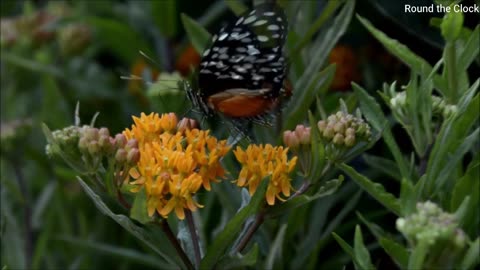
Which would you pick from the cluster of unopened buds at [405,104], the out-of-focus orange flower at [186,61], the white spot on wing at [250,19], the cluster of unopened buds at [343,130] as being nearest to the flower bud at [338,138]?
the cluster of unopened buds at [343,130]

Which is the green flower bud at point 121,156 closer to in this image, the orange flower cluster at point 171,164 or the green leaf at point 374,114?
the orange flower cluster at point 171,164

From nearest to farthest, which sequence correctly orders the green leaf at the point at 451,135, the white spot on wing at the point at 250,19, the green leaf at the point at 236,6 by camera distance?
the green leaf at the point at 451,135
the white spot on wing at the point at 250,19
the green leaf at the point at 236,6

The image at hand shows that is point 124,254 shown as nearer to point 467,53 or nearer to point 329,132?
point 329,132

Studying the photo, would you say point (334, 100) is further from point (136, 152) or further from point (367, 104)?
point (136, 152)

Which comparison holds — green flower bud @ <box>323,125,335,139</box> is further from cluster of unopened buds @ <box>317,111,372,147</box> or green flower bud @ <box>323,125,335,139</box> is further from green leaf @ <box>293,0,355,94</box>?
green leaf @ <box>293,0,355,94</box>

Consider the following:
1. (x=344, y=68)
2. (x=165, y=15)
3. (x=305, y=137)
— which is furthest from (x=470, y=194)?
(x=165, y=15)
